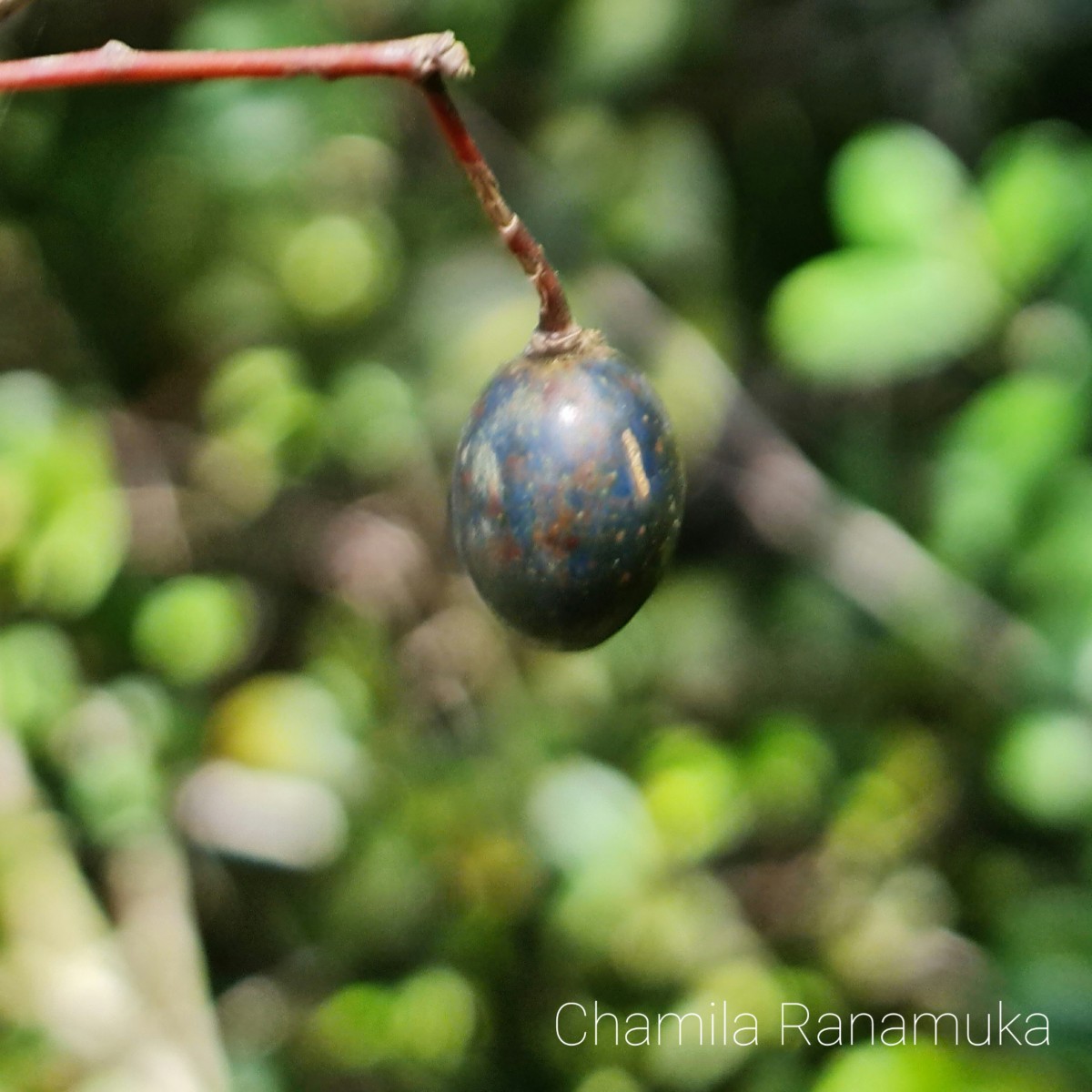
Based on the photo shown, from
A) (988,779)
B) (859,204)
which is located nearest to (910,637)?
(988,779)

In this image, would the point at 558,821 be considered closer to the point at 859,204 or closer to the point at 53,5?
the point at 859,204

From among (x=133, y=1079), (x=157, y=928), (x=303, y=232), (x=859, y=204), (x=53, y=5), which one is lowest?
A: (x=133, y=1079)

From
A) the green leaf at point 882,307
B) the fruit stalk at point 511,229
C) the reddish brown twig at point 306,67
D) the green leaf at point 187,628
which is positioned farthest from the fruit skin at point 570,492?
the green leaf at point 187,628

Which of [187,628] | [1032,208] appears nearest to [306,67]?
[1032,208]

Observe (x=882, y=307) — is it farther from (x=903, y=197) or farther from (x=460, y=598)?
(x=460, y=598)

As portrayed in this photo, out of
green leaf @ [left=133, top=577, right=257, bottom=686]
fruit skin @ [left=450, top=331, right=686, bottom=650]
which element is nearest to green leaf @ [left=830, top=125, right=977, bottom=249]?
fruit skin @ [left=450, top=331, right=686, bottom=650]

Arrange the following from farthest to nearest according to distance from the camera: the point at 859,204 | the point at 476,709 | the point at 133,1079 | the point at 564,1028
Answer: the point at 476,709
the point at 564,1028
the point at 133,1079
the point at 859,204

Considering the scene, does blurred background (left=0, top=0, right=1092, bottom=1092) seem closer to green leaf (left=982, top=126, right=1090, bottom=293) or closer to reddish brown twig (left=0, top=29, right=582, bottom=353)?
green leaf (left=982, top=126, right=1090, bottom=293)
